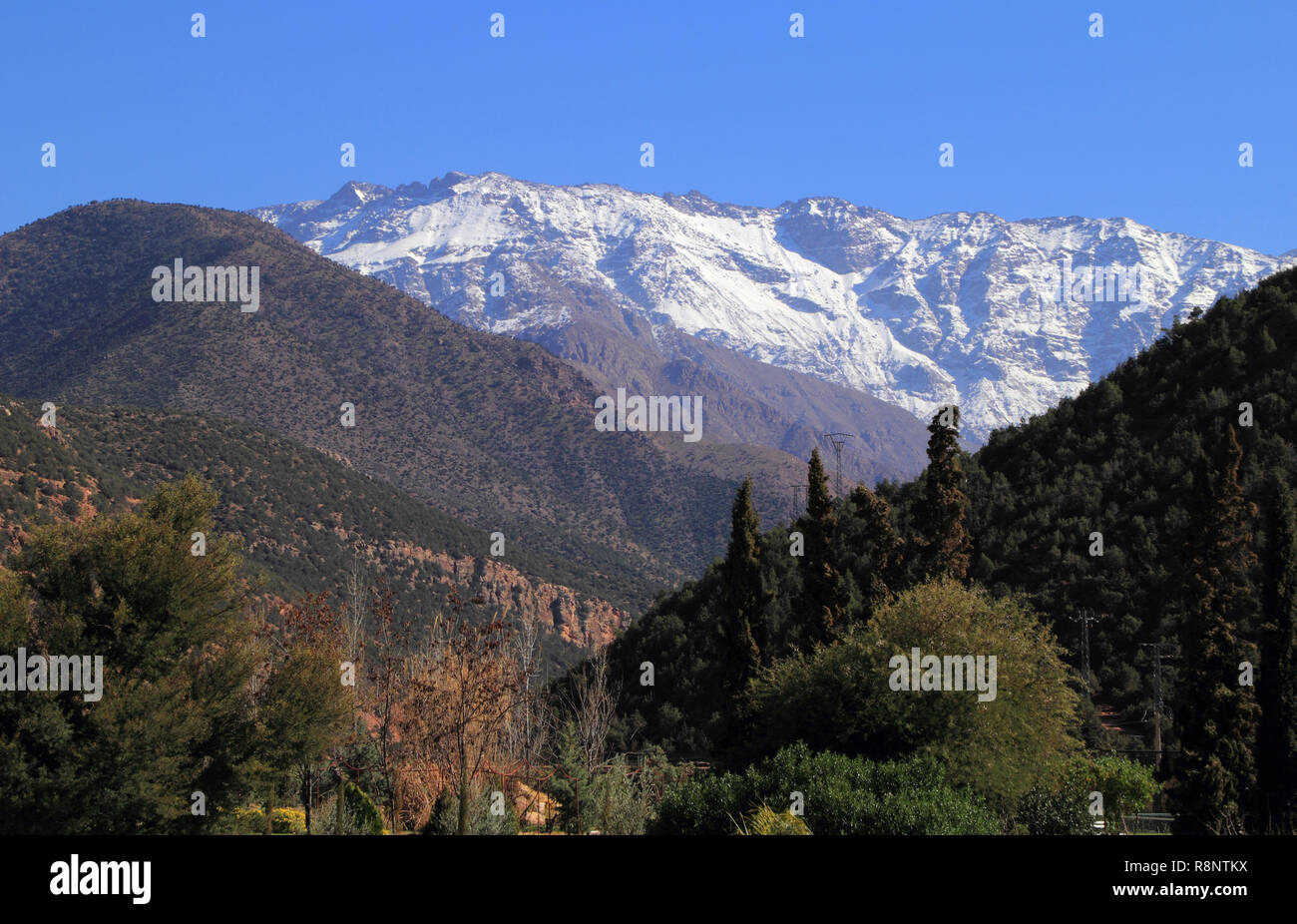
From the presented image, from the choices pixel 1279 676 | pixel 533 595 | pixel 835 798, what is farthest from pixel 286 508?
pixel 835 798

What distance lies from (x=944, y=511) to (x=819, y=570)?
4.15m

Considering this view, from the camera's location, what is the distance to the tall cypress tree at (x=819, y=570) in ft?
110

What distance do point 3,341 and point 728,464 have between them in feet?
305

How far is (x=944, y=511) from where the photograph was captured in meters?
34.4

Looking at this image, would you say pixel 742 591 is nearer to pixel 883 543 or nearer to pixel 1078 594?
pixel 883 543

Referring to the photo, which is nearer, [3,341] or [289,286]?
[3,341]

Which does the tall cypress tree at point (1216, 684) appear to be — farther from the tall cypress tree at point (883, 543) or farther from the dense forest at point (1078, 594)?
the tall cypress tree at point (883, 543)

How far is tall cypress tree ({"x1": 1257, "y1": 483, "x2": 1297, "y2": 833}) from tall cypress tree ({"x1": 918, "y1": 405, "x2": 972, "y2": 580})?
832 centimetres

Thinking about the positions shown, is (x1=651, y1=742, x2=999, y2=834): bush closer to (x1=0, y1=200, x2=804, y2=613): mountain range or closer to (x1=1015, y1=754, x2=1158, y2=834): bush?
(x1=1015, y1=754, x2=1158, y2=834): bush

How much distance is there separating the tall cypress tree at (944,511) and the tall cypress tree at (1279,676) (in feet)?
27.3

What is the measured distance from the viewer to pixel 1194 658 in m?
29.5

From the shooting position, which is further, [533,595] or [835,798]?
[533,595]
